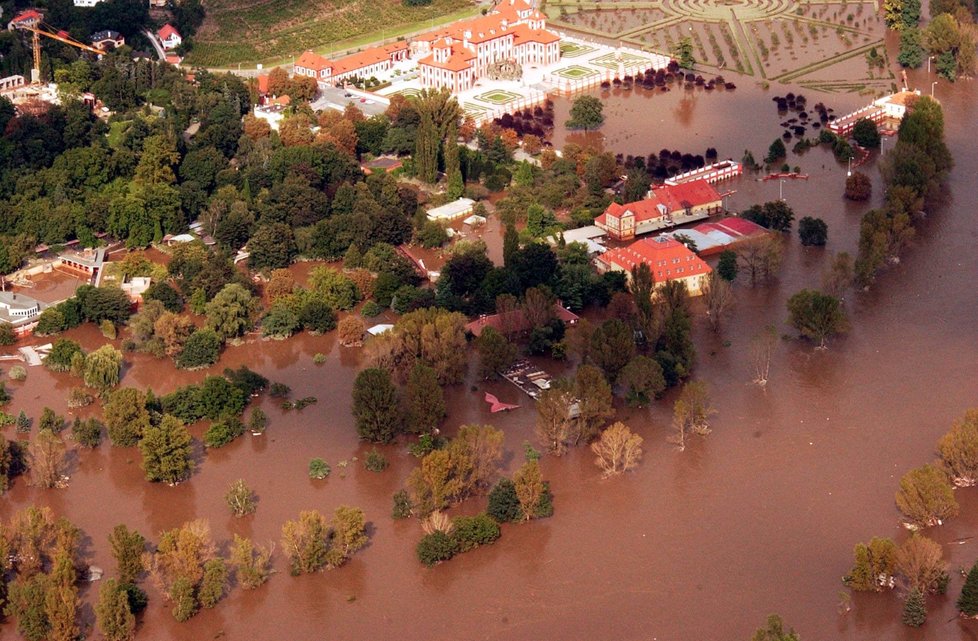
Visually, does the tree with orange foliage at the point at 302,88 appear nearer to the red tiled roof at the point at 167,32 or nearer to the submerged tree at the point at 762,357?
the red tiled roof at the point at 167,32

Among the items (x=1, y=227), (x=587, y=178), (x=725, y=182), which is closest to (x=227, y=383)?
(x=1, y=227)

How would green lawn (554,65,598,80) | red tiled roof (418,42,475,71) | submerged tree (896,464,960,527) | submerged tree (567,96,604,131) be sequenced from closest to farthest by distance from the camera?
submerged tree (896,464,960,527)
submerged tree (567,96,604,131)
red tiled roof (418,42,475,71)
green lawn (554,65,598,80)

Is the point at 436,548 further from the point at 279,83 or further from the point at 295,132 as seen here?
the point at 279,83

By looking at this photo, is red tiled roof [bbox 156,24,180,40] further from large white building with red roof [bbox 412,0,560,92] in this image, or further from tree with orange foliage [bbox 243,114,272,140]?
tree with orange foliage [bbox 243,114,272,140]

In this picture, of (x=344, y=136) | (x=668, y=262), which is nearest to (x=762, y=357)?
(x=668, y=262)

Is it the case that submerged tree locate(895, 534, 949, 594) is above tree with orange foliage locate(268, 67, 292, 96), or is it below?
below

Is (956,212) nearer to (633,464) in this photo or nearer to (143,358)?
(633,464)

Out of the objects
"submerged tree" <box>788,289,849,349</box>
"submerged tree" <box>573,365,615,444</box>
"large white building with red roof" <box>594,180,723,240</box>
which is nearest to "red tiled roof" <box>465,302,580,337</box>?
"submerged tree" <box>573,365,615,444</box>
